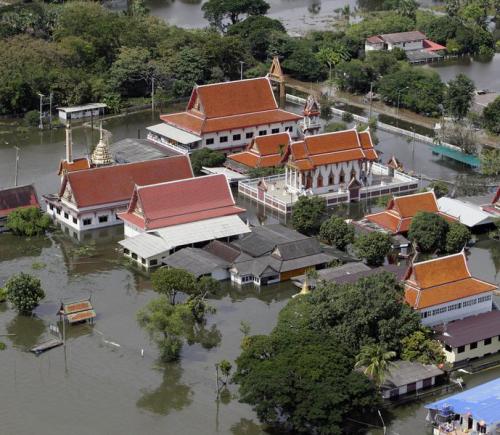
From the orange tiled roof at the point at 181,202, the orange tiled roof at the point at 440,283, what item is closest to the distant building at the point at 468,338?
the orange tiled roof at the point at 440,283

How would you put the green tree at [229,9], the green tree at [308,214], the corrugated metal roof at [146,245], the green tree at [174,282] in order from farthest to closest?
the green tree at [229,9], the green tree at [308,214], the corrugated metal roof at [146,245], the green tree at [174,282]

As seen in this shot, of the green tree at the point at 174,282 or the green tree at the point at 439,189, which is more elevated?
the green tree at the point at 174,282

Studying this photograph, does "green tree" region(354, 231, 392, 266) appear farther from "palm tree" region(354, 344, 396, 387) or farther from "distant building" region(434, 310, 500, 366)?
"palm tree" region(354, 344, 396, 387)

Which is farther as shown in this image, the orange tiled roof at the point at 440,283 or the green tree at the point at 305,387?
the orange tiled roof at the point at 440,283

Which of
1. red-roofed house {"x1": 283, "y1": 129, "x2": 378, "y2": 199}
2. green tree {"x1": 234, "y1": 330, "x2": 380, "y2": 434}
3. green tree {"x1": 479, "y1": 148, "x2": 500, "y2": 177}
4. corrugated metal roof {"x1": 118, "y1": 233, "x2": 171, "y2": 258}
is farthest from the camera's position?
green tree {"x1": 479, "y1": 148, "x2": 500, "y2": 177}

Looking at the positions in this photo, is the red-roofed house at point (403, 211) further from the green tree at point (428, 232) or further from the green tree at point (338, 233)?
the green tree at point (338, 233)

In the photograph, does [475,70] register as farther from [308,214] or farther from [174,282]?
[174,282]

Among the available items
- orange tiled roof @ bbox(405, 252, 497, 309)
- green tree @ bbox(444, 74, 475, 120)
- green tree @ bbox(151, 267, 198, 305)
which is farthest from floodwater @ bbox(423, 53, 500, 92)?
green tree @ bbox(151, 267, 198, 305)

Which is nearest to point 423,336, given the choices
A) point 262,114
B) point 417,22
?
point 262,114
